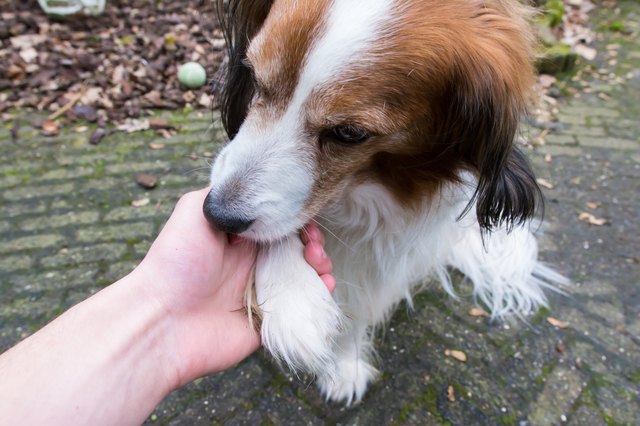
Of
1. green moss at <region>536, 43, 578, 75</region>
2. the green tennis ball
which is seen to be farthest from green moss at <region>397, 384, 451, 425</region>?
green moss at <region>536, 43, 578, 75</region>

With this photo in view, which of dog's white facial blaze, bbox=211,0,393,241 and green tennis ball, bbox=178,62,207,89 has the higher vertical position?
dog's white facial blaze, bbox=211,0,393,241

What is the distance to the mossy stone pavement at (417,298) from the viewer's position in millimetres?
2727

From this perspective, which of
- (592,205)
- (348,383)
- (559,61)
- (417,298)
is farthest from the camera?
(559,61)

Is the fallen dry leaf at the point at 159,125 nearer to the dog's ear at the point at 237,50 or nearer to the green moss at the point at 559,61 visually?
the dog's ear at the point at 237,50

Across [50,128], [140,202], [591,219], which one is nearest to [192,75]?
[50,128]

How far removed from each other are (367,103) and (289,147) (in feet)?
1.02

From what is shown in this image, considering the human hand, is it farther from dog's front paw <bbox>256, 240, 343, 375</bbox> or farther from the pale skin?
dog's front paw <bbox>256, 240, 343, 375</bbox>

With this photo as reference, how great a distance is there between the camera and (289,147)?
1.79m

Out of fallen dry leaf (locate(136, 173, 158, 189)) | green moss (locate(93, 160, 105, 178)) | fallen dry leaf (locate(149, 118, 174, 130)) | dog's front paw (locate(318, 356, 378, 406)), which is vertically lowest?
dog's front paw (locate(318, 356, 378, 406))

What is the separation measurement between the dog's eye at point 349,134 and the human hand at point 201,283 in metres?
0.41

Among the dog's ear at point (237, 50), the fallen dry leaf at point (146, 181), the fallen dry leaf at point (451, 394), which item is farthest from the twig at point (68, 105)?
the fallen dry leaf at point (451, 394)

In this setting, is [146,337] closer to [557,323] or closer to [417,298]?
[417,298]

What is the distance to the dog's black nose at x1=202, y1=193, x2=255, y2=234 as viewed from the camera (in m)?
1.77

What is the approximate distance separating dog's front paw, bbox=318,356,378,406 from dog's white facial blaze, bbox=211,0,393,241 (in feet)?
3.84
